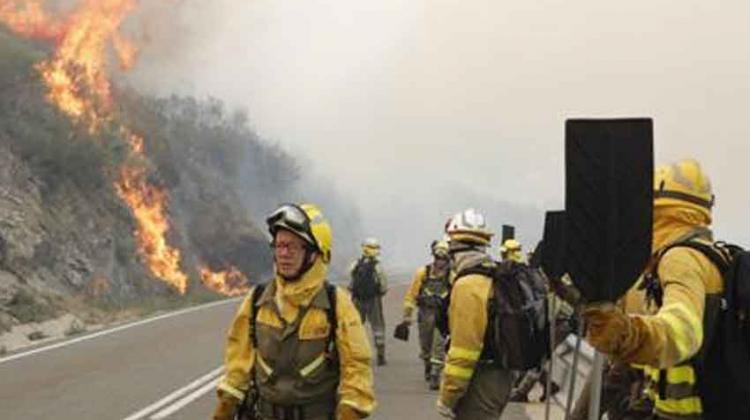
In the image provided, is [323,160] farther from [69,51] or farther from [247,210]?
[69,51]

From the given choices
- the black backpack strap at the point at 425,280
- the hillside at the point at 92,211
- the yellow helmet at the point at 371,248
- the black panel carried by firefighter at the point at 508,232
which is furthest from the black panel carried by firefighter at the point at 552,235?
the hillside at the point at 92,211

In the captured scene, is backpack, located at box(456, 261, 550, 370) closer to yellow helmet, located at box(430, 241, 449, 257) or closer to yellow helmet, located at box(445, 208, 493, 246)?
yellow helmet, located at box(445, 208, 493, 246)

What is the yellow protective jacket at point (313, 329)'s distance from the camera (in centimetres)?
474

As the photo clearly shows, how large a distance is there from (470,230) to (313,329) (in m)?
1.75

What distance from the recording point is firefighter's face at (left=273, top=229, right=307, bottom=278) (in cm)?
482

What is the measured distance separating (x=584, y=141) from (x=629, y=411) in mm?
1914

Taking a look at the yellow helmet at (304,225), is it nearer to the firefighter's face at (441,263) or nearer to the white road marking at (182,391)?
the white road marking at (182,391)

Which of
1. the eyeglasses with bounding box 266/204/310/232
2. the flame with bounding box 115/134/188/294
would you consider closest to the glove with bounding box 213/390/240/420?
the eyeglasses with bounding box 266/204/310/232

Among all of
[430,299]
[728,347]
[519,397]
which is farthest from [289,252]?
[430,299]

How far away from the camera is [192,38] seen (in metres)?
41.3

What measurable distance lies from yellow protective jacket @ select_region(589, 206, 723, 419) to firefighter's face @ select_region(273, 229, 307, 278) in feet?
5.52

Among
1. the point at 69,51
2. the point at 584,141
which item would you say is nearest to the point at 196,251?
the point at 69,51

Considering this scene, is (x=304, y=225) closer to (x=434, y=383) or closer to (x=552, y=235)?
(x=552, y=235)

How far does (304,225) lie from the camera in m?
4.83
